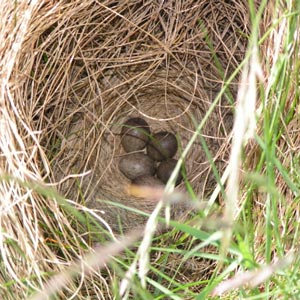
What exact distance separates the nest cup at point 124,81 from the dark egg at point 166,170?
0.15 ft

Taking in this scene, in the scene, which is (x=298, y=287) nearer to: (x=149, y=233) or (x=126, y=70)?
(x=149, y=233)

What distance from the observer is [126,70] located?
161cm

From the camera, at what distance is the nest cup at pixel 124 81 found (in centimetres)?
144

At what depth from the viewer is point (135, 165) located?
1.75m

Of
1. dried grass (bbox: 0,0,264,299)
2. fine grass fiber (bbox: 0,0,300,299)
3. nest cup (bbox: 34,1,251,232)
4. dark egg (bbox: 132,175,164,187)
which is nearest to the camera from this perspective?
fine grass fiber (bbox: 0,0,300,299)

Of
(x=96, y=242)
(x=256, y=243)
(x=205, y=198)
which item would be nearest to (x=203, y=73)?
(x=205, y=198)

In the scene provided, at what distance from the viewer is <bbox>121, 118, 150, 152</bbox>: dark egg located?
5.68 ft

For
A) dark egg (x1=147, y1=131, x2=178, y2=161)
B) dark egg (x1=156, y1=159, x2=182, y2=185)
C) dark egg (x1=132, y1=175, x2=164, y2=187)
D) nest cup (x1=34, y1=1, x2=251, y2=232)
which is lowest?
dark egg (x1=132, y1=175, x2=164, y2=187)

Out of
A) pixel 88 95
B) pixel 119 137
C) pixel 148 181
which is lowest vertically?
pixel 148 181

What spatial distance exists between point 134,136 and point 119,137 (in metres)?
0.04

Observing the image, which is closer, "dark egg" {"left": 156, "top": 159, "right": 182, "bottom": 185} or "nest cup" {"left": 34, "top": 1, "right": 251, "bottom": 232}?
"nest cup" {"left": 34, "top": 1, "right": 251, "bottom": 232}

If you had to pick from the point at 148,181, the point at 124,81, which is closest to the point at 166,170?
the point at 148,181

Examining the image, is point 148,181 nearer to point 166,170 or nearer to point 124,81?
point 166,170

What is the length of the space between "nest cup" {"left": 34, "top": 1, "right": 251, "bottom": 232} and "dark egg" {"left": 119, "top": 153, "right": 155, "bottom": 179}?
0.17ft
